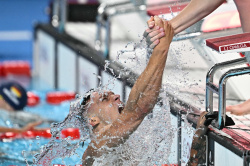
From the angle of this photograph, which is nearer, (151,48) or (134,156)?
(151,48)

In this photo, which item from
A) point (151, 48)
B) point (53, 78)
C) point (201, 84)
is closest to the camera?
point (151, 48)

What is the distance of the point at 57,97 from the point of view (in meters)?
6.20

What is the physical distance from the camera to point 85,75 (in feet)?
19.6

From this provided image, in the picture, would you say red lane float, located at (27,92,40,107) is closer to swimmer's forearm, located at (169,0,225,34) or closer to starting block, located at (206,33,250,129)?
starting block, located at (206,33,250,129)

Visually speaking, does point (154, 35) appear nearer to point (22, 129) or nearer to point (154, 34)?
point (154, 34)

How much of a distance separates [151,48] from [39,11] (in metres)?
10.3

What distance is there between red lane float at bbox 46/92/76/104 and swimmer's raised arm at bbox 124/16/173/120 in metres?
3.62

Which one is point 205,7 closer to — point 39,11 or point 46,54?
point 46,54

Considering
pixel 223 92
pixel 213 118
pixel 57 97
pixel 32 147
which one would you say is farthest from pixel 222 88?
pixel 57 97

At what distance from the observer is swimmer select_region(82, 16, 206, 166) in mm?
2486

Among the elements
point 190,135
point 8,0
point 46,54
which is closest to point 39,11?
point 8,0

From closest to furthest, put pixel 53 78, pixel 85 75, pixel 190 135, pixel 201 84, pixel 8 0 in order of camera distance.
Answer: pixel 190 135 → pixel 201 84 → pixel 85 75 → pixel 53 78 → pixel 8 0

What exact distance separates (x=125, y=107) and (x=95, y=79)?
2984 millimetres

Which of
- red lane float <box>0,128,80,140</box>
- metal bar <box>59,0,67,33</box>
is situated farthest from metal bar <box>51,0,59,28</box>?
red lane float <box>0,128,80,140</box>
